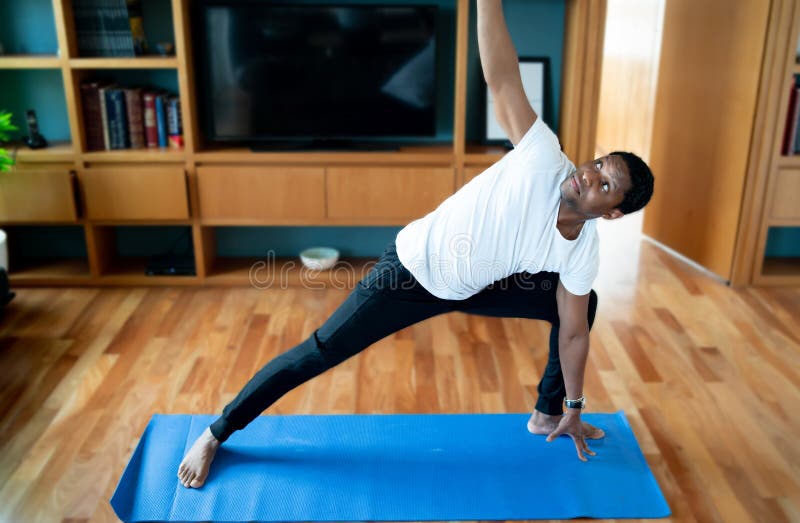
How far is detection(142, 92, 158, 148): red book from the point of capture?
3053mm

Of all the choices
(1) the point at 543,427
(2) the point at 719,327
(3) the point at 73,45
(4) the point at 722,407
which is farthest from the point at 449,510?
(3) the point at 73,45

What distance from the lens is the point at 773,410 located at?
7.38ft

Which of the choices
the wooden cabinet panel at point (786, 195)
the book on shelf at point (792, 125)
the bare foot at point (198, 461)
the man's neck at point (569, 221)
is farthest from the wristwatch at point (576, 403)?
the book on shelf at point (792, 125)

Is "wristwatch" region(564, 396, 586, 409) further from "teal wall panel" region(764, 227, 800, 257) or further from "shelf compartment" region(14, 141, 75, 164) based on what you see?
"shelf compartment" region(14, 141, 75, 164)

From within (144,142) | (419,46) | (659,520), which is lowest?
(659,520)

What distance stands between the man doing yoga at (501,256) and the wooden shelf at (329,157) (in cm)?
125

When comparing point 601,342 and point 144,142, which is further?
point 144,142

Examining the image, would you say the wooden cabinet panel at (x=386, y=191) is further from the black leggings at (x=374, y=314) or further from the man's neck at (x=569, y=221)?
the man's neck at (x=569, y=221)

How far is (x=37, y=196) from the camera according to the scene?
2992 millimetres

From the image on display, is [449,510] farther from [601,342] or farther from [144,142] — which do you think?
[144,142]

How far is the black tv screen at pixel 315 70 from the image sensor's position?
9.61 ft

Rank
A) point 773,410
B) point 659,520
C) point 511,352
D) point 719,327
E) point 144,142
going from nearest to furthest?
point 659,520
point 773,410
point 511,352
point 719,327
point 144,142

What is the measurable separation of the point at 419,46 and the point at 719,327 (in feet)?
5.40

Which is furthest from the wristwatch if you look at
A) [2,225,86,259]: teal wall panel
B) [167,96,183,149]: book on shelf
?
[2,225,86,259]: teal wall panel
